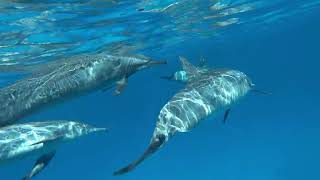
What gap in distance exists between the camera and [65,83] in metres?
9.41

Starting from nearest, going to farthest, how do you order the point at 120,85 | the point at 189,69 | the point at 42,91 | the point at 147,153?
the point at 147,153 < the point at 42,91 < the point at 120,85 < the point at 189,69

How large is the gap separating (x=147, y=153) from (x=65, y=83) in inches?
140

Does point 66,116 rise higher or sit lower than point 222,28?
lower

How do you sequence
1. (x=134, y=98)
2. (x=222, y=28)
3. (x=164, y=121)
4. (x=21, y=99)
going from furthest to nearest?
1. (x=134, y=98)
2. (x=222, y=28)
3. (x=21, y=99)
4. (x=164, y=121)

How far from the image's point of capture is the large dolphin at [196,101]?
7.02m

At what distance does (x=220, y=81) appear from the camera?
921 centimetres

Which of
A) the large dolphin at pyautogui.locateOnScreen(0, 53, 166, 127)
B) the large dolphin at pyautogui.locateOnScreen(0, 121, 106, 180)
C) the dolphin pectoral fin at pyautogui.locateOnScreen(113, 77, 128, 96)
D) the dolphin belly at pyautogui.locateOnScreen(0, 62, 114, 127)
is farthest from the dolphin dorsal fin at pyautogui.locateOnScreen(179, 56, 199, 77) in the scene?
the large dolphin at pyautogui.locateOnScreen(0, 121, 106, 180)

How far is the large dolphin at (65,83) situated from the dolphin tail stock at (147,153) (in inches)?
102

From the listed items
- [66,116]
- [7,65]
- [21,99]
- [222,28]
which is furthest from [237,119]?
[21,99]

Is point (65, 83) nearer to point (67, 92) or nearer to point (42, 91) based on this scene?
point (67, 92)

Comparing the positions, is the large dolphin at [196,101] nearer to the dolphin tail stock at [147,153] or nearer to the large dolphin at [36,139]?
the dolphin tail stock at [147,153]

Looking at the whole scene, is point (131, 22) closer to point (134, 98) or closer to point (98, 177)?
point (134, 98)

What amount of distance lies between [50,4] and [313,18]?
30.3m

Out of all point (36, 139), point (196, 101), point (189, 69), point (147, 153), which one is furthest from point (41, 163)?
point (189, 69)
